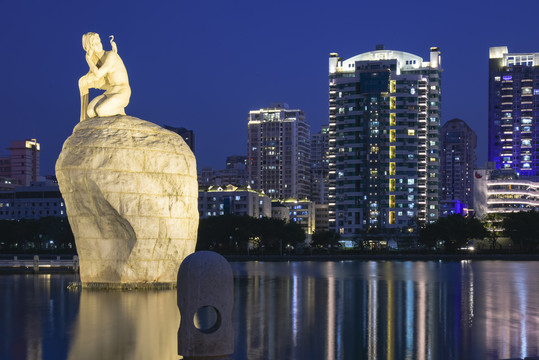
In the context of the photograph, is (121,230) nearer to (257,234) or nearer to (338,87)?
(257,234)

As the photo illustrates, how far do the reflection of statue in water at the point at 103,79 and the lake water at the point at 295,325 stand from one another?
922 centimetres

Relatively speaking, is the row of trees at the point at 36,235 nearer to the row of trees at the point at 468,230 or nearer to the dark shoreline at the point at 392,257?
the dark shoreline at the point at 392,257

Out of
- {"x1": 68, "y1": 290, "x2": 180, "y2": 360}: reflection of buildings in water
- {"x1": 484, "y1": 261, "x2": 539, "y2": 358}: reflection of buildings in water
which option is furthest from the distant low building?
{"x1": 484, "y1": 261, "x2": 539, "y2": 358}: reflection of buildings in water

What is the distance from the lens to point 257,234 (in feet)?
423

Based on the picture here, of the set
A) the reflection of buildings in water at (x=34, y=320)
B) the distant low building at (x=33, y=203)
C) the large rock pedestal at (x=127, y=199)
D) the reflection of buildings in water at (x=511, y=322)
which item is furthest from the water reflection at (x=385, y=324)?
the distant low building at (x=33, y=203)

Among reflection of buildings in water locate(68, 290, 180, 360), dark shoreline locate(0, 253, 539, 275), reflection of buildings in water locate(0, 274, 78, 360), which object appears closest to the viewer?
reflection of buildings in water locate(68, 290, 180, 360)

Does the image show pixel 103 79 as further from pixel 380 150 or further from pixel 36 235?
pixel 380 150

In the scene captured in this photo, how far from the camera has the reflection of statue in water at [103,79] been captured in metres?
35.8

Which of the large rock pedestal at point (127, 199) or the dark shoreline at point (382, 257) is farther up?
the large rock pedestal at point (127, 199)

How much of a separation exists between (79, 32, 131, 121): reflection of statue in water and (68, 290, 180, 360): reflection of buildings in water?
954cm

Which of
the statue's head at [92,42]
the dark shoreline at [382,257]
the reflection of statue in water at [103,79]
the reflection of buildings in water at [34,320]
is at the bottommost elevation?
the dark shoreline at [382,257]

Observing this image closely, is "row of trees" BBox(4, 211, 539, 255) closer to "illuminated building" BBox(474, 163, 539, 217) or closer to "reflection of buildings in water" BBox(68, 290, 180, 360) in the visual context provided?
"illuminated building" BBox(474, 163, 539, 217)

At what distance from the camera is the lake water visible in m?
17.9

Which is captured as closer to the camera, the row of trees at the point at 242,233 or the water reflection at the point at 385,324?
the water reflection at the point at 385,324
